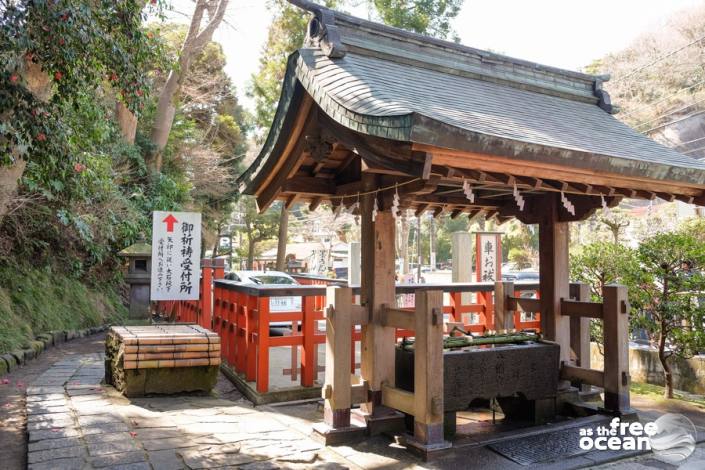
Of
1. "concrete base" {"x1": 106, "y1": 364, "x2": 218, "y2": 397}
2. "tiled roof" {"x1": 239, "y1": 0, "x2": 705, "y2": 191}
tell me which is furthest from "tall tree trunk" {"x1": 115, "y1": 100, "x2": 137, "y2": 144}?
"tiled roof" {"x1": 239, "y1": 0, "x2": 705, "y2": 191}

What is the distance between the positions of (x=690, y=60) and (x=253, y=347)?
38.9 metres

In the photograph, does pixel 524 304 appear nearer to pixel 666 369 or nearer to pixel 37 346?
pixel 666 369

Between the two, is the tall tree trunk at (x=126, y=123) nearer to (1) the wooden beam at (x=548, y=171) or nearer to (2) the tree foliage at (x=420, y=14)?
(2) the tree foliage at (x=420, y=14)

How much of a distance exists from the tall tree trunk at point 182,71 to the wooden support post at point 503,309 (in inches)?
530

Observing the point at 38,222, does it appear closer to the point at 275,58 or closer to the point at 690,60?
the point at 275,58

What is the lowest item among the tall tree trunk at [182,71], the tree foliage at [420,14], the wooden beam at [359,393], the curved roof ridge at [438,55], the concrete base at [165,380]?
the concrete base at [165,380]

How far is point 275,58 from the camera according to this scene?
23.2 metres

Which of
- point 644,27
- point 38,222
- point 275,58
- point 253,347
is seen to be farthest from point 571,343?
point 644,27

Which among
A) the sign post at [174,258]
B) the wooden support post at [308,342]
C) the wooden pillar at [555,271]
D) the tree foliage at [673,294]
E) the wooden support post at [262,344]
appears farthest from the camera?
the sign post at [174,258]

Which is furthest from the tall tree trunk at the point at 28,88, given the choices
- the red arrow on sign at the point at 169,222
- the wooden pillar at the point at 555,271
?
the wooden pillar at the point at 555,271

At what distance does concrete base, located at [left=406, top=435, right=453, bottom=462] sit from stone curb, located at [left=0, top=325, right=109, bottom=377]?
5930 mm

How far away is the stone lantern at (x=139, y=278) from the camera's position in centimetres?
949

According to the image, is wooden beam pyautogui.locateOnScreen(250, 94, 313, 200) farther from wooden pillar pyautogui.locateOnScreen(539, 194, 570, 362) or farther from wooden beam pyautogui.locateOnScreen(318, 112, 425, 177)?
wooden pillar pyautogui.locateOnScreen(539, 194, 570, 362)

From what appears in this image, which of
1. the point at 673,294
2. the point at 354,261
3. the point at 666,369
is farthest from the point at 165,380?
the point at 354,261
